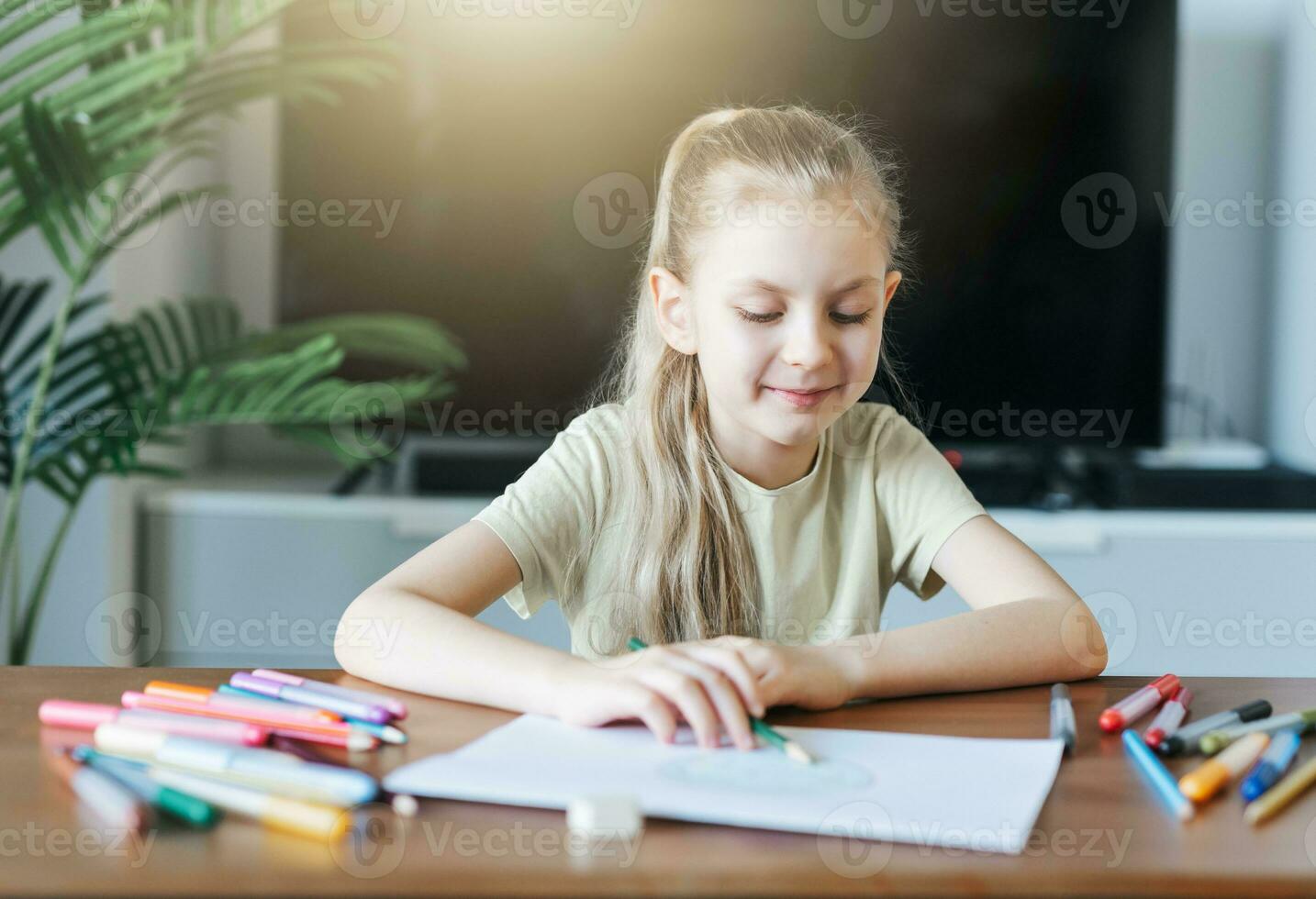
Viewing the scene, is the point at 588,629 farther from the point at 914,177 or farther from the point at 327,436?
the point at 914,177

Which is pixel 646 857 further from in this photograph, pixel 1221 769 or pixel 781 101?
pixel 781 101

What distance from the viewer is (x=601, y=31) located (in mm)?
2357

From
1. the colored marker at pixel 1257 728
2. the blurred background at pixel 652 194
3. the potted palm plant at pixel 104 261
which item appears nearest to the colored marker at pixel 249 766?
the colored marker at pixel 1257 728

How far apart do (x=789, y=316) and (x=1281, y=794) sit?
1.75 ft

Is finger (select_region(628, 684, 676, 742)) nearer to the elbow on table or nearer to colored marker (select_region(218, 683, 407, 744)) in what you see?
colored marker (select_region(218, 683, 407, 744))

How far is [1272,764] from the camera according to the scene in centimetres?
63

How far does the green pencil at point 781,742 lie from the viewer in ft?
2.09

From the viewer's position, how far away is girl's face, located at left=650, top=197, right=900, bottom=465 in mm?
1001

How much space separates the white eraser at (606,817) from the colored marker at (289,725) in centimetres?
17

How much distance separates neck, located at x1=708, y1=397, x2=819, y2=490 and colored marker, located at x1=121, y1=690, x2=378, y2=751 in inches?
22.3

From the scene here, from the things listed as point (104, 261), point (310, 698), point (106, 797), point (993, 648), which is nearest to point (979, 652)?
point (993, 648)

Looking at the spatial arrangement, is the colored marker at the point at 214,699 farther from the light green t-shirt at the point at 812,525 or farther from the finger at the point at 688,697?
the light green t-shirt at the point at 812,525

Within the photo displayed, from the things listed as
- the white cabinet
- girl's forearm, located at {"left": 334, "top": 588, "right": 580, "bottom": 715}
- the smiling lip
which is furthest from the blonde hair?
the white cabinet

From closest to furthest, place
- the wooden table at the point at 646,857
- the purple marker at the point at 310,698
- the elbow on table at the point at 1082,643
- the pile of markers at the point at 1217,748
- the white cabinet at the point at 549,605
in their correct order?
1. the wooden table at the point at 646,857
2. the pile of markers at the point at 1217,748
3. the purple marker at the point at 310,698
4. the elbow on table at the point at 1082,643
5. the white cabinet at the point at 549,605
